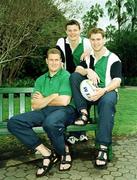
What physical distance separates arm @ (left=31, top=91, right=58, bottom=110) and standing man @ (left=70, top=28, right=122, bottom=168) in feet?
1.21

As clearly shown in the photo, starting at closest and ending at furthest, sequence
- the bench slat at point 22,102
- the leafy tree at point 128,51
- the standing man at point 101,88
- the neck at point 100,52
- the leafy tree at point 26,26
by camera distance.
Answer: the standing man at point 101,88
the neck at point 100,52
the bench slat at point 22,102
the leafy tree at point 26,26
the leafy tree at point 128,51

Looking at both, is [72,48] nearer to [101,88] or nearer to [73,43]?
[73,43]

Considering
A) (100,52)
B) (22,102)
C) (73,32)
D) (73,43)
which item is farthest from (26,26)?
(100,52)

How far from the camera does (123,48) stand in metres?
37.5

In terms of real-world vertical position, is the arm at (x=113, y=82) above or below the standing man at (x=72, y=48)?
below

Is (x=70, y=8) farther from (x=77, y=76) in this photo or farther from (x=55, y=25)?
(x=77, y=76)

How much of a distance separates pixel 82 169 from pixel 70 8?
14985mm

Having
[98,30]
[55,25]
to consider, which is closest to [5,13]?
[55,25]

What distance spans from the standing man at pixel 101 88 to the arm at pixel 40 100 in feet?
1.21

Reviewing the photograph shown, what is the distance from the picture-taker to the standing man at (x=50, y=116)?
4.78 m

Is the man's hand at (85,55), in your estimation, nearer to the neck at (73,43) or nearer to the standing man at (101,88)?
the standing man at (101,88)

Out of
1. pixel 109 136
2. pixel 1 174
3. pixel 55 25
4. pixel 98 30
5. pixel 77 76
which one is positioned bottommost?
pixel 1 174

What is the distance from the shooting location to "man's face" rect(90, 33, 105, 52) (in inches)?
206

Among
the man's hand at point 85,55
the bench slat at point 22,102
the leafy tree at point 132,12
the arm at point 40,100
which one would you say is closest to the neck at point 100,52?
the man's hand at point 85,55
